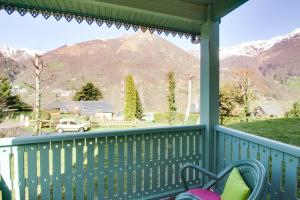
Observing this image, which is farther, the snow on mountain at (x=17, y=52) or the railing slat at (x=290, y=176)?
the snow on mountain at (x=17, y=52)

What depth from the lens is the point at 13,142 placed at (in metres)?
2.12

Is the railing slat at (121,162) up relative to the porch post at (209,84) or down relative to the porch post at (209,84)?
down

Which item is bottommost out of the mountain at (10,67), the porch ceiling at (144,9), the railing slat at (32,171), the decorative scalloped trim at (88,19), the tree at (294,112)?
the railing slat at (32,171)

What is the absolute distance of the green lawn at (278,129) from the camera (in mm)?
2608

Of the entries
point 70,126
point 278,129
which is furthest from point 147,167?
point 278,129

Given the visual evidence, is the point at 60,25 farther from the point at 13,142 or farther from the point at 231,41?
the point at 231,41

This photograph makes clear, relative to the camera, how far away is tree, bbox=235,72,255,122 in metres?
3.63

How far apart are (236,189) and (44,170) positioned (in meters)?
1.85

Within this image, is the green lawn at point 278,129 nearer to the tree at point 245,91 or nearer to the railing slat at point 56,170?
the tree at point 245,91

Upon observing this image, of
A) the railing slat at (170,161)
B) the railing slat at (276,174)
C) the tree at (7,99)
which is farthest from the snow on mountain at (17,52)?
the railing slat at (276,174)

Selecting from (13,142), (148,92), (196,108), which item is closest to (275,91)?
(196,108)

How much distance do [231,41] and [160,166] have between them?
226 centimetres

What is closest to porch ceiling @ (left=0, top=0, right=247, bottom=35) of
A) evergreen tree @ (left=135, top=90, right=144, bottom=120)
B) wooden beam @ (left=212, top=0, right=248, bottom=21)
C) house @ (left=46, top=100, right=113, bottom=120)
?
wooden beam @ (left=212, top=0, right=248, bottom=21)

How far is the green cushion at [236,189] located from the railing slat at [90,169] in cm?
142
